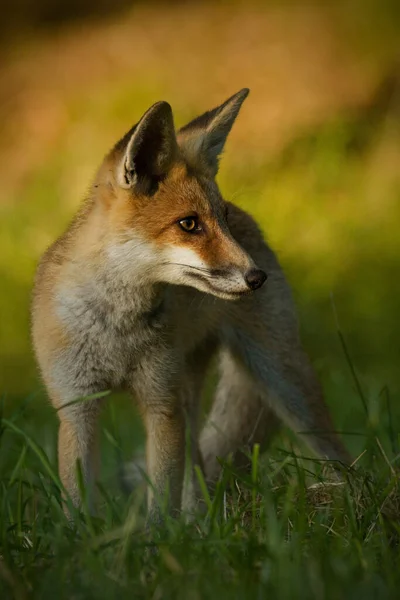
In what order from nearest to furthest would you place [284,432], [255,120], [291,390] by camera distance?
[291,390] < [284,432] < [255,120]

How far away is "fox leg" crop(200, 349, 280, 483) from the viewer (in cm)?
540

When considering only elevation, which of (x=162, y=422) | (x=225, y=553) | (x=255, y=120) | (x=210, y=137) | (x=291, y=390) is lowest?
(x=291, y=390)

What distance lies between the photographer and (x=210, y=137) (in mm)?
4484

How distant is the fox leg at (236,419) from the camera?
5.40m

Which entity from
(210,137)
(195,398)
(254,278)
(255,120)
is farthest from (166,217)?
(255,120)

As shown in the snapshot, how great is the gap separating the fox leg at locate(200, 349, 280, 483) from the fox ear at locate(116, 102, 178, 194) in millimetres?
1385

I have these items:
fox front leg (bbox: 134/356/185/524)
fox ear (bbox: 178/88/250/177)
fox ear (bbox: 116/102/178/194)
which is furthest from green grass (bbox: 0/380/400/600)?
fox ear (bbox: 178/88/250/177)

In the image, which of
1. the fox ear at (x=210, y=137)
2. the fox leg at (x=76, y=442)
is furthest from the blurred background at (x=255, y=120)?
the fox leg at (x=76, y=442)

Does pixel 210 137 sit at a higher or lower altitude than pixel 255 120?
higher

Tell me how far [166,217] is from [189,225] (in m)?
0.10

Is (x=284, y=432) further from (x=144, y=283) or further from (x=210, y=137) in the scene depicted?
(x=210, y=137)

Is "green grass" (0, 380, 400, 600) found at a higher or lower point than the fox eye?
lower

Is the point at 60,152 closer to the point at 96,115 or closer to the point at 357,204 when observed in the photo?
the point at 96,115

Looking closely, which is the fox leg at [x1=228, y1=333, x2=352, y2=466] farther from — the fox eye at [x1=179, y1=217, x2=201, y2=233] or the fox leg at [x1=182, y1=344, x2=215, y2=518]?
the fox eye at [x1=179, y1=217, x2=201, y2=233]
